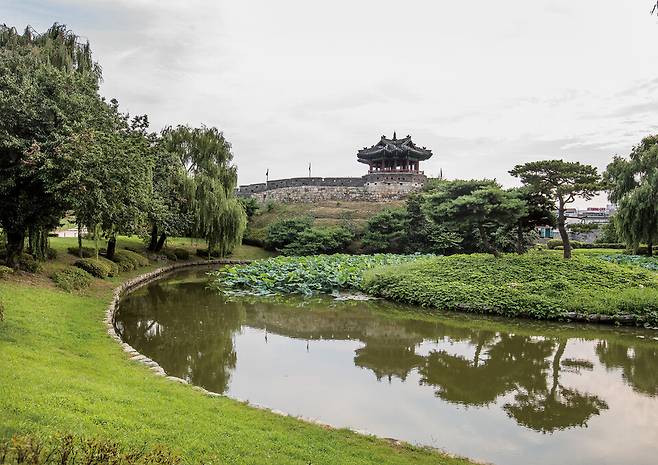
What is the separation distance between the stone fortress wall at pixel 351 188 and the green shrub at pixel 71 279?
34284 mm

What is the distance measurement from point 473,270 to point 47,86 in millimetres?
13933

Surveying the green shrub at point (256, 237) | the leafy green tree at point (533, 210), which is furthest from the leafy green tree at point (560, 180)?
the green shrub at point (256, 237)

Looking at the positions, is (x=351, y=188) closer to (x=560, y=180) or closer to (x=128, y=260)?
(x=128, y=260)

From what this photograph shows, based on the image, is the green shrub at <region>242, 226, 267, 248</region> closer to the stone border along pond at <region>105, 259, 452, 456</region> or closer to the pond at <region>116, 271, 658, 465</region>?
the stone border along pond at <region>105, 259, 452, 456</region>

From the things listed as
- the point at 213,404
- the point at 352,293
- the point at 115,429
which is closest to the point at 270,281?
the point at 352,293

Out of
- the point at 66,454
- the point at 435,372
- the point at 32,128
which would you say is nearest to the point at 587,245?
the point at 435,372

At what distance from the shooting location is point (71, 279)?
1410cm

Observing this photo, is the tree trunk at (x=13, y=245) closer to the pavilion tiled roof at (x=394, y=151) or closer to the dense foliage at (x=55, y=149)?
the dense foliage at (x=55, y=149)

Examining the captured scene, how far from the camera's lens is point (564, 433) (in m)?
6.33

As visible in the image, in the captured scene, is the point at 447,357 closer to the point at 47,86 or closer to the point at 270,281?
the point at 270,281

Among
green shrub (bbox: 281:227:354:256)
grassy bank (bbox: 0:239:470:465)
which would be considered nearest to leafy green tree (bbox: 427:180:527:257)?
grassy bank (bbox: 0:239:470:465)

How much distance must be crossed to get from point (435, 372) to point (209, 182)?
793 inches

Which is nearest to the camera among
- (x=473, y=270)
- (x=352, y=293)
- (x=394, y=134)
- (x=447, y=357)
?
(x=447, y=357)

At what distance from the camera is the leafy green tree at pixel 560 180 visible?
1708cm
